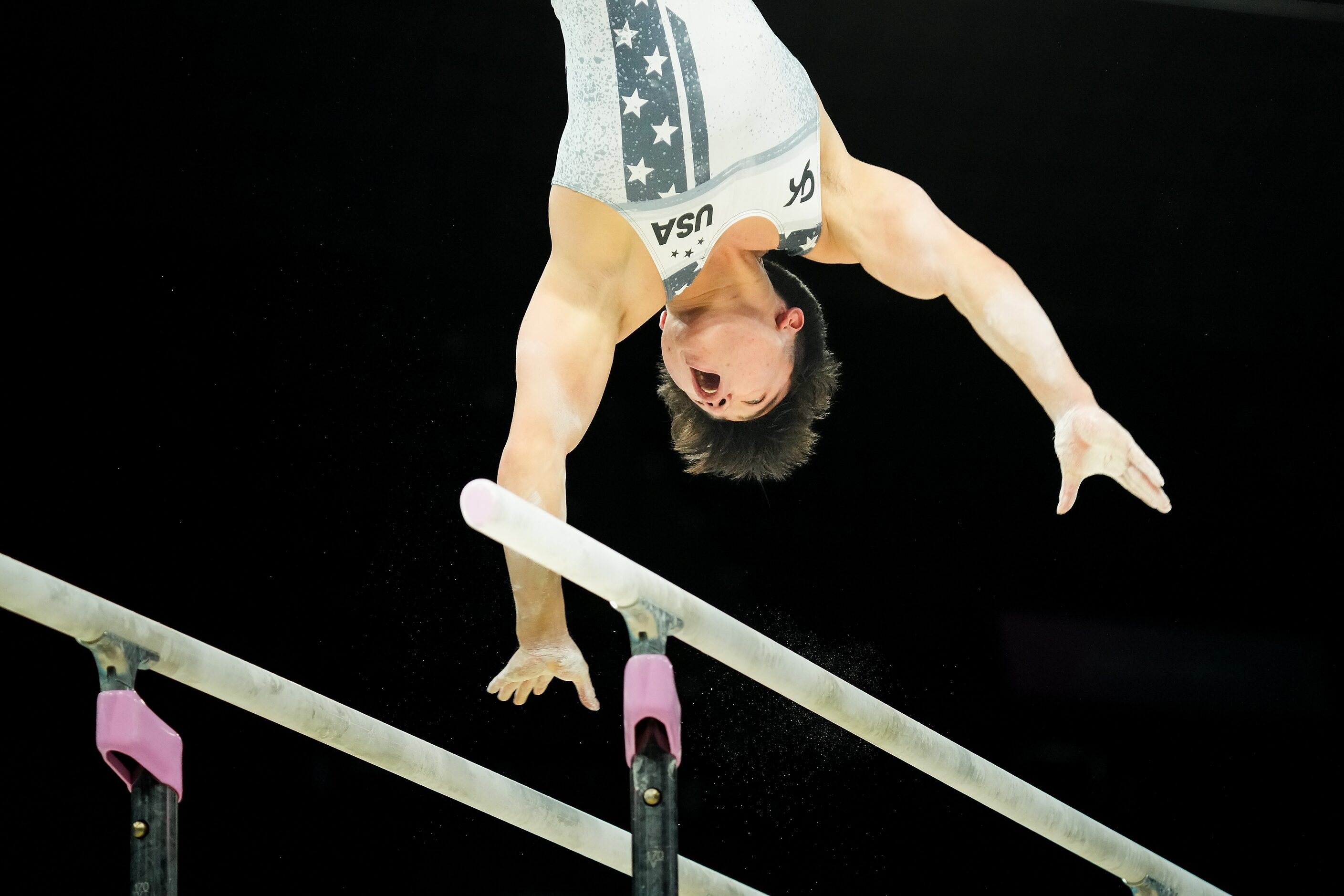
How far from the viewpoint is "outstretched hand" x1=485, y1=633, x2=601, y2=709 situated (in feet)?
9.62

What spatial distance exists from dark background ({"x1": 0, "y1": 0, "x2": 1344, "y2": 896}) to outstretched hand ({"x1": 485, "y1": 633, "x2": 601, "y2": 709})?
1.29 feet

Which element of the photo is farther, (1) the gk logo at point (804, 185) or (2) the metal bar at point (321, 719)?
(1) the gk logo at point (804, 185)

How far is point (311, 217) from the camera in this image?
10.8ft

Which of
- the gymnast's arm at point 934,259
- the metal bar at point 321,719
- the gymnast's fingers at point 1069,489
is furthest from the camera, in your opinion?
the gymnast's arm at point 934,259

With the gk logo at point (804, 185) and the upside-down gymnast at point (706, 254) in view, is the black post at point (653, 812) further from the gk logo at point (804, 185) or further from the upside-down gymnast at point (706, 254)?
the gk logo at point (804, 185)

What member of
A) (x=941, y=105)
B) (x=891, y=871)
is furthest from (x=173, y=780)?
(x=941, y=105)

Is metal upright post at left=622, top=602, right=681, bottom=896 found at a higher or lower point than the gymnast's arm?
lower

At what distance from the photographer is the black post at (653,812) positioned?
6.11 feet

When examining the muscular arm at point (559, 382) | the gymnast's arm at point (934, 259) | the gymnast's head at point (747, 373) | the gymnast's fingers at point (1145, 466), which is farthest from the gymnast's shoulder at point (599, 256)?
the gymnast's fingers at point (1145, 466)

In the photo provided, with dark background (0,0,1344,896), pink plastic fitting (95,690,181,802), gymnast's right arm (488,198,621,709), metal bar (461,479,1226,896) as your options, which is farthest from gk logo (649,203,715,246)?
pink plastic fitting (95,690,181,802)

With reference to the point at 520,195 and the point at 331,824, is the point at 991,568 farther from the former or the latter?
the point at 331,824

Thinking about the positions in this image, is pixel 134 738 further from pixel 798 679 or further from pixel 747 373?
pixel 747 373

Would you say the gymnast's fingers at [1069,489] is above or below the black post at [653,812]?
above

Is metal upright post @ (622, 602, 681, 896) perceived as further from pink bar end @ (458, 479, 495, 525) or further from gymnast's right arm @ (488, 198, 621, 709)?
gymnast's right arm @ (488, 198, 621, 709)
